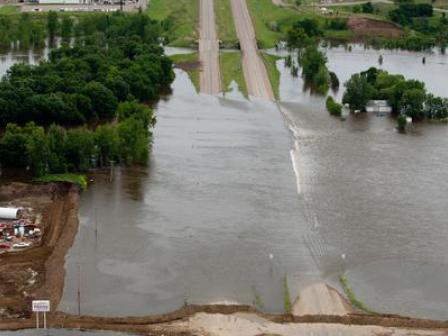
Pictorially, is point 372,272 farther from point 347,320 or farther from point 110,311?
point 110,311

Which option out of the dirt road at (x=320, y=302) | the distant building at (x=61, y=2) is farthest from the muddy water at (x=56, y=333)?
the distant building at (x=61, y=2)

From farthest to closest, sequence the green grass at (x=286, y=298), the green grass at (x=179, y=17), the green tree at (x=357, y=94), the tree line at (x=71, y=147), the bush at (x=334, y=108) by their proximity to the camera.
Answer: the green grass at (x=179, y=17) → the green tree at (x=357, y=94) → the bush at (x=334, y=108) → the tree line at (x=71, y=147) → the green grass at (x=286, y=298)

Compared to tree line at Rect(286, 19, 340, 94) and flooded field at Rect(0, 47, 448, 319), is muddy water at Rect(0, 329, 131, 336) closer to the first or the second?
flooded field at Rect(0, 47, 448, 319)

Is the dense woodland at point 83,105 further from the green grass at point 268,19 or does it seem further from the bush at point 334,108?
the green grass at point 268,19

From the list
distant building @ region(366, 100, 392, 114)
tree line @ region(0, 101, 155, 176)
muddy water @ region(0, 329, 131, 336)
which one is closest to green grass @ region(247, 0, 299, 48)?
distant building @ region(366, 100, 392, 114)

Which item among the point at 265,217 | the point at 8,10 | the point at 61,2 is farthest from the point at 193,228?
the point at 61,2

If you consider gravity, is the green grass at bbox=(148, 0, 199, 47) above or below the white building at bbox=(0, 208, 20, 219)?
above

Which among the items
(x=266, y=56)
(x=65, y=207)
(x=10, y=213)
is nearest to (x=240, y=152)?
(x=65, y=207)
